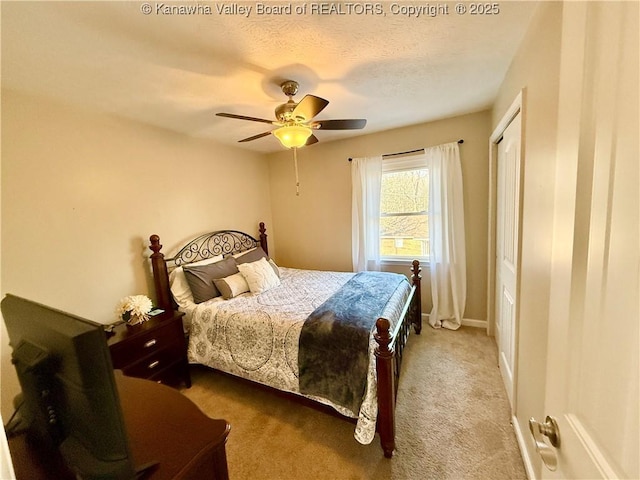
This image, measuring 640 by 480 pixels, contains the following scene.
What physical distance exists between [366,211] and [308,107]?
1953 mm

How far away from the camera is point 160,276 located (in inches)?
99.1

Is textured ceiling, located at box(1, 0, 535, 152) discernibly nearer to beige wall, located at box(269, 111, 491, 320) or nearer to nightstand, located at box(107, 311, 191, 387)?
beige wall, located at box(269, 111, 491, 320)

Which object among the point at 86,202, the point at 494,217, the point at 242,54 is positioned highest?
the point at 242,54

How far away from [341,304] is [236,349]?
949 millimetres

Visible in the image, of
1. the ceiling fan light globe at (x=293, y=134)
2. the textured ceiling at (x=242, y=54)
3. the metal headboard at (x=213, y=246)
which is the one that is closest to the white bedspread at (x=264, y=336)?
the metal headboard at (x=213, y=246)

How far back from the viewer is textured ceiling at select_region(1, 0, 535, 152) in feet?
4.15

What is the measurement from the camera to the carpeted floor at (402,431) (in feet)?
4.99

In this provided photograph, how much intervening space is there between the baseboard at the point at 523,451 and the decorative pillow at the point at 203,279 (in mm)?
2616

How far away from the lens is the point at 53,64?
1547 mm

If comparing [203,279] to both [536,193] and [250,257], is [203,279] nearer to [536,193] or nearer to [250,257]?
[250,257]

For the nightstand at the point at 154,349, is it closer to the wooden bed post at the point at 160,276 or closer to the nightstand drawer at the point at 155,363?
the nightstand drawer at the point at 155,363

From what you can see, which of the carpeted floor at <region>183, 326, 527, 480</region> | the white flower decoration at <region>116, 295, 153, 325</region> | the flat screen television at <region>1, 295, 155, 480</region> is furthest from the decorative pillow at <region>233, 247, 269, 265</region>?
→ the flat screen television at <region>1, 295, 155, 480</region>

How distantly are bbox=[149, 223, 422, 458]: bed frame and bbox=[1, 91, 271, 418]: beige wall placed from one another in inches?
6.7

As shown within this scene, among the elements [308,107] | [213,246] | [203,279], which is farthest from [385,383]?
[213,246]
